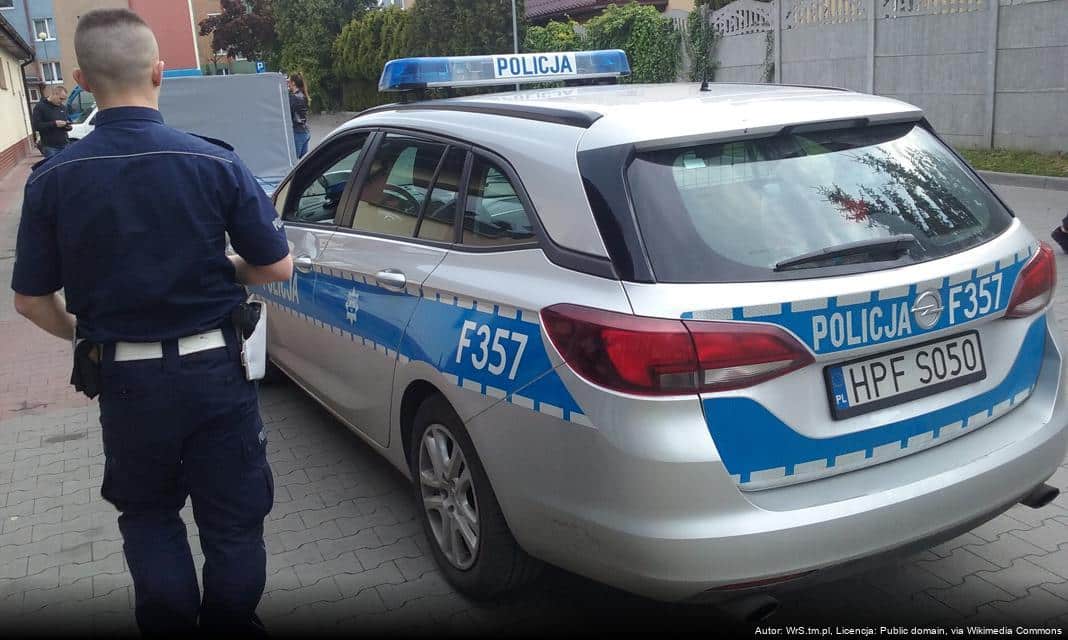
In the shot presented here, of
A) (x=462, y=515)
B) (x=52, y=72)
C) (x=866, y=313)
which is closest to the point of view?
(x=866, y=313)

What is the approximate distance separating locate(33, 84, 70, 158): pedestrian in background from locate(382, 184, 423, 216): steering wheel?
1221cm

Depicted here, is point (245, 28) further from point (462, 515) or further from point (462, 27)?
point (462, 515)

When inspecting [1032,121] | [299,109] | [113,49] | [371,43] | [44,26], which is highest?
[44,26]

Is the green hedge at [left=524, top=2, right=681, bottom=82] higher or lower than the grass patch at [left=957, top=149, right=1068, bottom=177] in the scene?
higher

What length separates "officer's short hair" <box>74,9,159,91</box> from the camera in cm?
241

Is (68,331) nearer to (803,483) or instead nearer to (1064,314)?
(803,483)

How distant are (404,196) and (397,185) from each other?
105 mm

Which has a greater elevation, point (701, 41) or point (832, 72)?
point (701, 41)

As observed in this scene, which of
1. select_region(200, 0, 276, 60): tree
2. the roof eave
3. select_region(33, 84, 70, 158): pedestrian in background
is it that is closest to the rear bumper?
select_region(33, 84, 70, 158): pedestrian in background

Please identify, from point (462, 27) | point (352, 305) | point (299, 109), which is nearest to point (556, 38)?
point (462, 27)

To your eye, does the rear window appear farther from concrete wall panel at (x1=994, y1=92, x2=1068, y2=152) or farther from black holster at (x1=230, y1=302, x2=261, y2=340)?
concrete wall panel at (x1=994, y1=92, x2=1068, y2=152)

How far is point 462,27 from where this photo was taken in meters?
35.2

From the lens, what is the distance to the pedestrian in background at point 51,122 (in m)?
14.2

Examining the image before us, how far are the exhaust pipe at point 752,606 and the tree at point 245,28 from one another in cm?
5970
